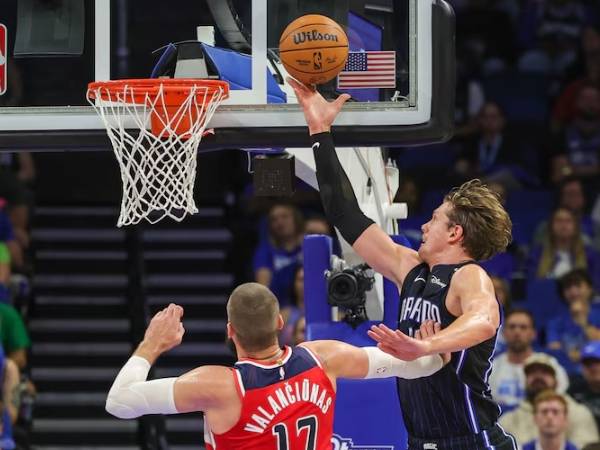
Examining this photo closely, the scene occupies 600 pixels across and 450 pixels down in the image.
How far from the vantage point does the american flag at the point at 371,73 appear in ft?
21.6

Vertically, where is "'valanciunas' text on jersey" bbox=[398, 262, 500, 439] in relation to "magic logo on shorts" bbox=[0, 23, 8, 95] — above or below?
below

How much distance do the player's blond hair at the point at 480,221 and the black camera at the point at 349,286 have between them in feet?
5.57

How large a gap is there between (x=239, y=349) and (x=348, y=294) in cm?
246

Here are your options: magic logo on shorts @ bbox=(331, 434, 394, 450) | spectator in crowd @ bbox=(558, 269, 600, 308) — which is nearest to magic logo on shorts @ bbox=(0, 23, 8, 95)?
magic logo on shorts @ bbox=(331, 434, 394, 450)

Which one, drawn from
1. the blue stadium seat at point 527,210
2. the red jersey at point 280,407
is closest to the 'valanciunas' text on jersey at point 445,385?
the red jersey at point 280,407

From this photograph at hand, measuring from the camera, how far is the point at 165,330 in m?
5.55

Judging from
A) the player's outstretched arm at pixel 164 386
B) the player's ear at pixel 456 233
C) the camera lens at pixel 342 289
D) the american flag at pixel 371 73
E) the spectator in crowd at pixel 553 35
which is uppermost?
the spectator in crowd at pixel 553 35

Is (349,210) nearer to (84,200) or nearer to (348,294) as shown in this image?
(348,294)

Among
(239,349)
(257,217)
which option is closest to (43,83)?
(239,349)

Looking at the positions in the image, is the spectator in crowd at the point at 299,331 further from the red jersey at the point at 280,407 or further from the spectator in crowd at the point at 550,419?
the red jersey at the point at 280,407

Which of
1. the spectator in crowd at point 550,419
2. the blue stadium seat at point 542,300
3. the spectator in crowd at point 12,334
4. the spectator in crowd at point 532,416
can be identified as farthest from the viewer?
the blue stadium seat at point 542,300

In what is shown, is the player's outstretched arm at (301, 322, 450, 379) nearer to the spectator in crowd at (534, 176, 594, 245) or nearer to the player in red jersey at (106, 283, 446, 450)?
the player in red jersey at (106, 283, 446, 450)

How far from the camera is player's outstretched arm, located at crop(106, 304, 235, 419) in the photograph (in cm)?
529

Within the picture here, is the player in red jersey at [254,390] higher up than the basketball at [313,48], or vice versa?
the basketball at [313,48]
